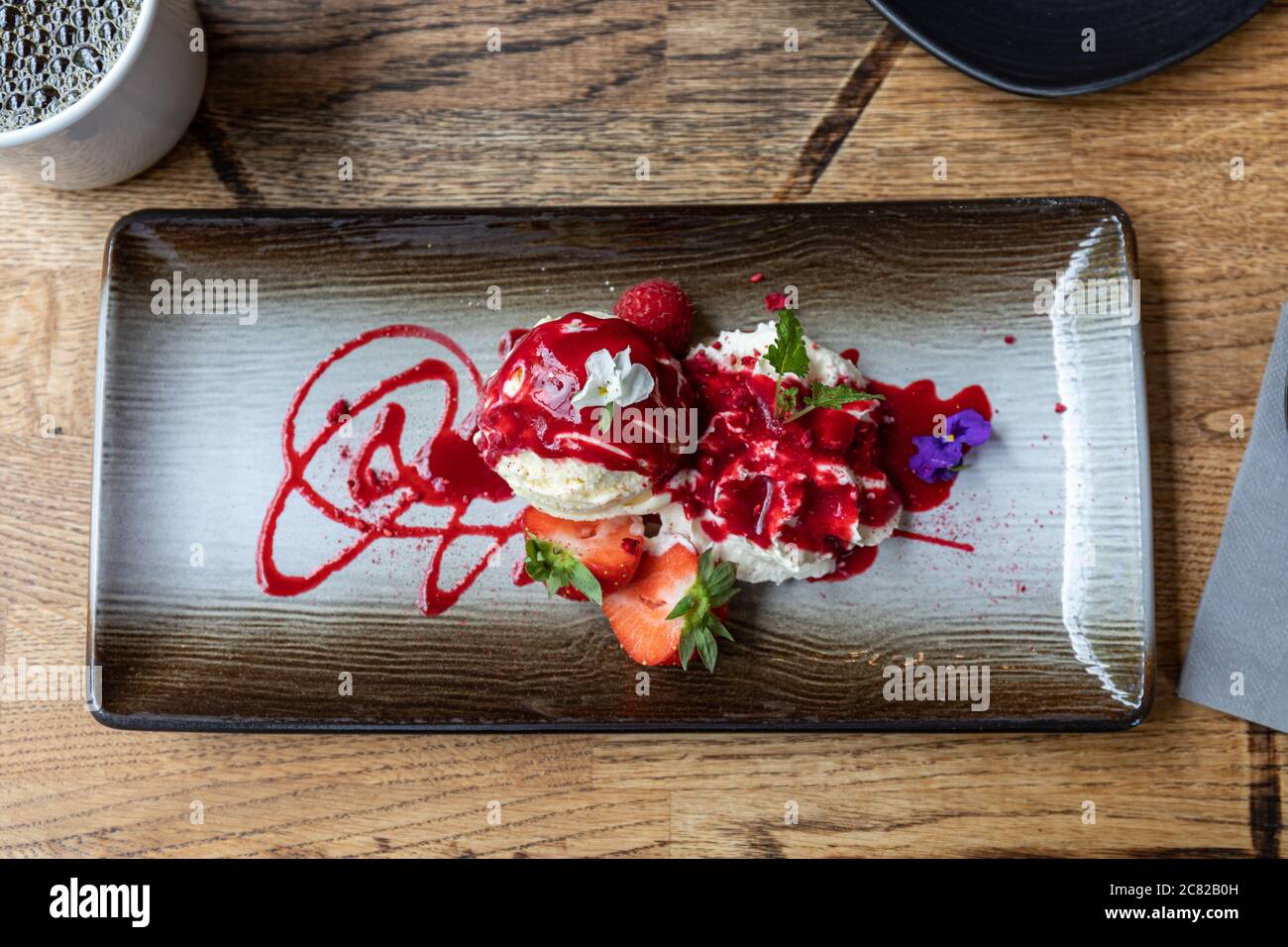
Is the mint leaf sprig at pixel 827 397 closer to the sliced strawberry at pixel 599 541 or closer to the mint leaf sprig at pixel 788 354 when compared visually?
the mint leaf sprig at pixel 788 354

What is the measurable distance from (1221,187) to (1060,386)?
0.38m

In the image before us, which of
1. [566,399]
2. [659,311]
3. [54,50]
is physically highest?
[54,50]

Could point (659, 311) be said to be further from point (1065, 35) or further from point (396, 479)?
point (1065, 35)

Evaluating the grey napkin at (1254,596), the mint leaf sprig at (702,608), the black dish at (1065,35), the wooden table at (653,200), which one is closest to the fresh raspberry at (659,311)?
the wooden table at (653,200)

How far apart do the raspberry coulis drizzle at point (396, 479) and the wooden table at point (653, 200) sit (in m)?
0.22

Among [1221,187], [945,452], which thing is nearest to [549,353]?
[945,452]

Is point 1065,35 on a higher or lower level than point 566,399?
higher

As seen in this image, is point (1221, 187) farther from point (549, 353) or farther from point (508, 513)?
point (508, 513)

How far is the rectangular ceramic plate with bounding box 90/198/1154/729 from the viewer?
49.1 inches

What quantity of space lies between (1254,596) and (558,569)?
904 mm

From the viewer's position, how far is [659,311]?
4.06 feet

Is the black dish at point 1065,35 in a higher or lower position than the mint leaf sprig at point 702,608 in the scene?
higher

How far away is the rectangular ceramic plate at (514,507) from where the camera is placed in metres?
1.25

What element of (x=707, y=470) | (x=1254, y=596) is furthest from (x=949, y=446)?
(x=1254, y=596)
